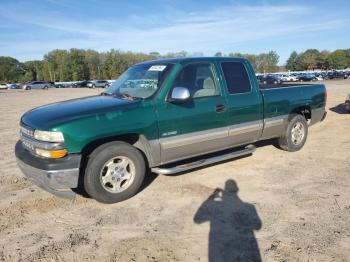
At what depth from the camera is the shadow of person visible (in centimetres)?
345

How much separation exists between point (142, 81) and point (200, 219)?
2.32m

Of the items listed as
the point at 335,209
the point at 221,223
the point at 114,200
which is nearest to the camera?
the point at 221,223

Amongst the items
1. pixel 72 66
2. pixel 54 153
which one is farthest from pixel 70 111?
pixel 72 66

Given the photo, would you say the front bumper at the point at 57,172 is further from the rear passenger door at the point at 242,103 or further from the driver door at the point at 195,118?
the rear passenger door at the point at 242,103

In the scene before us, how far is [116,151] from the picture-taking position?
4602 millimetres

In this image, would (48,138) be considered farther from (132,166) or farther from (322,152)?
(322,152)

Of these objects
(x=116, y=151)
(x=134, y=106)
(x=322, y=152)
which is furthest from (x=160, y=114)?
(x=322, y=152)

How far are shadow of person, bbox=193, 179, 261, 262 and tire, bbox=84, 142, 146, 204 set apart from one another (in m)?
1.03

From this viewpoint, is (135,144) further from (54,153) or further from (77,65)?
(77,65)

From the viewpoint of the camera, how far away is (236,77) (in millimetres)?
5922

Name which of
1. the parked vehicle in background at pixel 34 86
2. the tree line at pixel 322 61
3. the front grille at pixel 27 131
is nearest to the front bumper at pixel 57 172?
the front grille at pixel 27 131

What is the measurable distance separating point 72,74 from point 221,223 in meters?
107

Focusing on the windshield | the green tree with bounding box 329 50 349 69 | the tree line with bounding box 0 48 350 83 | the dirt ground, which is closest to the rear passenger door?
the dirt ground

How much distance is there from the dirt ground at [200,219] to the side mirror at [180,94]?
1.36 metres
